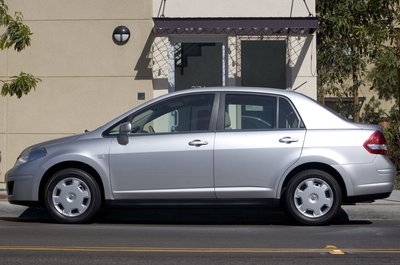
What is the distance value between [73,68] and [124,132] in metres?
5.12

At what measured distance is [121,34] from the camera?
47.1 ft

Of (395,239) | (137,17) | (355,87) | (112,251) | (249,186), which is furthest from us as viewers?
(355,87)

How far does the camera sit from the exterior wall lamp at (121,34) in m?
14.3

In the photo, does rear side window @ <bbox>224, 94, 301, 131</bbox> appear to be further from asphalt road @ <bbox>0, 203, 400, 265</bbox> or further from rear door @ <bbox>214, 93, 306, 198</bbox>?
asphalt road @ <bbox>0, 203, 400, 265</bbox>

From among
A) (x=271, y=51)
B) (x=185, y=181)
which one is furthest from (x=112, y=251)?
(x=271, y=51)

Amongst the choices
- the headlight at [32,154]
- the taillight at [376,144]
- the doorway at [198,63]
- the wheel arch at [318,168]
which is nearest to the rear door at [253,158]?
the wheel arch at [318,168]

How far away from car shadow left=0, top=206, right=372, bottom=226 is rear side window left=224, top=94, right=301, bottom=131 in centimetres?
133

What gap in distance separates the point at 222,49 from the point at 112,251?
7.39 metres

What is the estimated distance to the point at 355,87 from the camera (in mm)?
16438

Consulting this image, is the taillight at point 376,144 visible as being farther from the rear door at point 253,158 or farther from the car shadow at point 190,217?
the car shadow at point 190,217

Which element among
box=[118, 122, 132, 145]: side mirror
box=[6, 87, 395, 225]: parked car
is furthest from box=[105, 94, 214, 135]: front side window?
box=[118, 122, 132, 145]: side mirror

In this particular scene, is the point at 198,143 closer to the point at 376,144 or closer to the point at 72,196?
the point at 72,196

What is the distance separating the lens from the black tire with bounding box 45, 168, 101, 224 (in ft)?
32.2

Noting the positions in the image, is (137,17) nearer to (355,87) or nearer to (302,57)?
(302,57)
